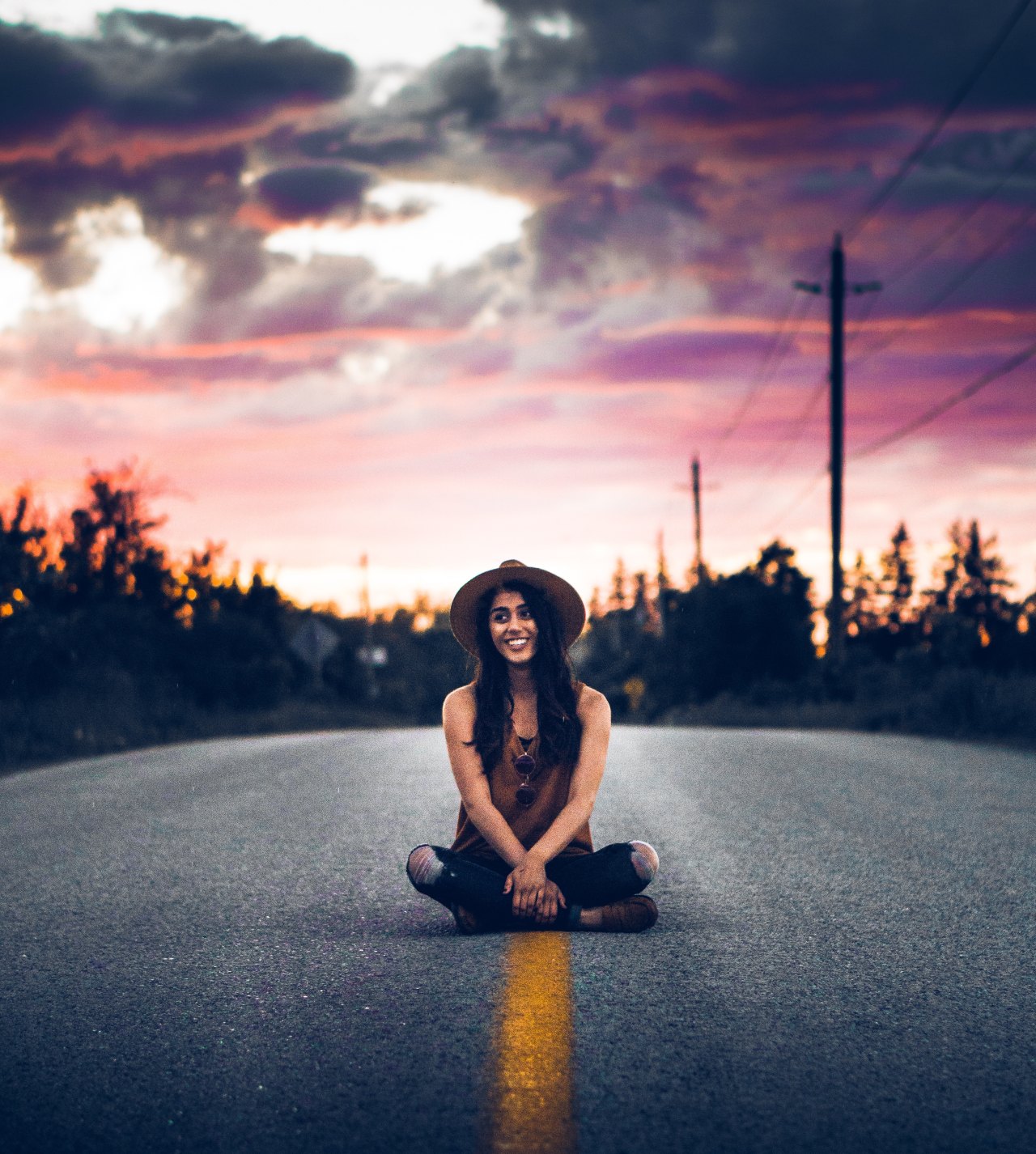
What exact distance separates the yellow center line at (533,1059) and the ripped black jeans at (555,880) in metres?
0.26

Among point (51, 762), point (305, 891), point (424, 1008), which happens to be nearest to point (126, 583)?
point (51, 762)

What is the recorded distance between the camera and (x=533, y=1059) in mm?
3545

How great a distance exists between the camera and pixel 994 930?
527 centimetres

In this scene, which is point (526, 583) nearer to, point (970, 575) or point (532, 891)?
point (532, 891)

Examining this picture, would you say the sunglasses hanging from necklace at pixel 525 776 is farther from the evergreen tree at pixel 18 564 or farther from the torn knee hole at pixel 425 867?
the evergreen tree at pixel 18 564

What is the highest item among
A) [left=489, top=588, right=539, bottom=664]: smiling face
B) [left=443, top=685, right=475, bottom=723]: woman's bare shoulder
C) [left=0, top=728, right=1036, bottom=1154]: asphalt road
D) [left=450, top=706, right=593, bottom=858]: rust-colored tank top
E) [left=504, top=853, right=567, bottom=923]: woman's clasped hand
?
[left=489, top=588, right=539, bottom=664]: smiling face

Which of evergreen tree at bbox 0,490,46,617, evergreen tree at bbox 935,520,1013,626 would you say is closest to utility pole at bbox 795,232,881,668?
evergreen tree at bbox 0,490,46,617

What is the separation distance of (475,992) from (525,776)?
1112 mm

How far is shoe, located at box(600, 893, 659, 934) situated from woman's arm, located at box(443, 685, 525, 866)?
0.43 meters

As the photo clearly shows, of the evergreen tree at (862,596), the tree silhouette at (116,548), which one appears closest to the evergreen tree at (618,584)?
the evergreen tree at (862,596)

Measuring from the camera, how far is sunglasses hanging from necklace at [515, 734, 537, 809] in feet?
17.0

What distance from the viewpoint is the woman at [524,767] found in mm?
5105

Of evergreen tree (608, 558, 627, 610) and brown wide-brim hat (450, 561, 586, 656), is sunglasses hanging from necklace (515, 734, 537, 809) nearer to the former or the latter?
brown wide-brim hat (450, 561, 586, 656)

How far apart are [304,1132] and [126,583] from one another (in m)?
36.1
